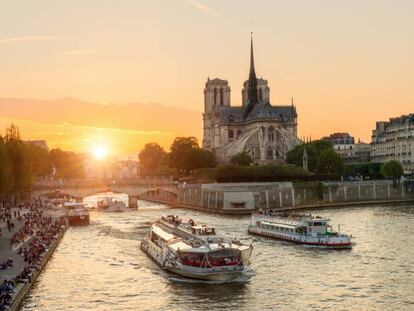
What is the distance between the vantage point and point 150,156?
17375 cm

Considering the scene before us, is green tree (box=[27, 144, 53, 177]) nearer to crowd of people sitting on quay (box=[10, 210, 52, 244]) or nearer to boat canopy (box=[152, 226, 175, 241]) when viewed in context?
crowd of people sitting on quay (box=[10, 210, 52, 244])

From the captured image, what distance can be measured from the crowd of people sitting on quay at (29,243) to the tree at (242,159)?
167 feet

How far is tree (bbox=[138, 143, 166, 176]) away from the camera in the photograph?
170875 millimetres

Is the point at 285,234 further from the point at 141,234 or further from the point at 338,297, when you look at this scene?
the point at 338,297

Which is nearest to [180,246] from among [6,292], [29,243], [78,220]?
[6,292]

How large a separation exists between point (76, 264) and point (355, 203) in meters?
56.4

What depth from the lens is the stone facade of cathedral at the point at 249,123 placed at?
128125mm

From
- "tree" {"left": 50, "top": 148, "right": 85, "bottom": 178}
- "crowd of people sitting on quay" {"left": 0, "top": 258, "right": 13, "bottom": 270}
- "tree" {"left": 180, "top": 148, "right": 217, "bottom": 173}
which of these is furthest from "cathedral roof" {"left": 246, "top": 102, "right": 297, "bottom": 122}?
"crowd of people sitting on quay" {"left": 0, "top": 258, "right": 13, "bottom": 270}

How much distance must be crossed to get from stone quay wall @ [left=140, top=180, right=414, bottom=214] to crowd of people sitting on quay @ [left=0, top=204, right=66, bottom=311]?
22195 mm

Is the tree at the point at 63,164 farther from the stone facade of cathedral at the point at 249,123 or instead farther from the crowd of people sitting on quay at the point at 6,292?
the crowd of people sitting on quay at the point at 6,292

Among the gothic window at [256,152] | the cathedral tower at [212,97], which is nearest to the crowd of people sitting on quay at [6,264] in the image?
the gothic window at [256,152]

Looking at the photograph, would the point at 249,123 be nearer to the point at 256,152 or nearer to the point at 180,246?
the point at 256,152

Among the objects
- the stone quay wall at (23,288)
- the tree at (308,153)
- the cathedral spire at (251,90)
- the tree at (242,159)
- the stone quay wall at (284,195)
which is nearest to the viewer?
the stone quay wall at (23,288)

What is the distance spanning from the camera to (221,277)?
35188 mm
